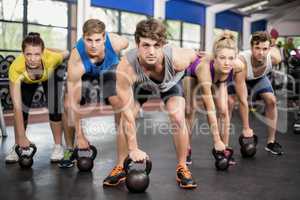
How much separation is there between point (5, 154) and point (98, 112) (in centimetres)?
264

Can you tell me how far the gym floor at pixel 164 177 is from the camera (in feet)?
5.49

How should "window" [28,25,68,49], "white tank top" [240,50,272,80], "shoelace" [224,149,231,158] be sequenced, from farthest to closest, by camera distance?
"window" [28,25,68,49], "white tank top" [240,50,272,80], "shoelace" [224,149,231,158]

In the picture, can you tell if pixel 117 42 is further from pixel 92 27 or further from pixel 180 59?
pixel 180 59

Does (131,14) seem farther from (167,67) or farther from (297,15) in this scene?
(297,15)

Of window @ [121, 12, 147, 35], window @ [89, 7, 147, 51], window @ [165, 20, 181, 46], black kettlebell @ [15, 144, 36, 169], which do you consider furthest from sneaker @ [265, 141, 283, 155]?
window @ [165, 20, 181, 46]

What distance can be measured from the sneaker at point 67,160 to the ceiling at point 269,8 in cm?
749

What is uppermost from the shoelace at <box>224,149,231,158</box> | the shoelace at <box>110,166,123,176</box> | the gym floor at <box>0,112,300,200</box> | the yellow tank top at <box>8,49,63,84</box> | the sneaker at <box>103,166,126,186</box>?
the yellow tank top at <box>8,49,63,84</box>

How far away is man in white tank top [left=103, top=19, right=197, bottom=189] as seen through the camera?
1574 millimetres

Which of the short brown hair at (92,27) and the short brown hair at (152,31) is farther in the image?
the short brown hair at (92,27)

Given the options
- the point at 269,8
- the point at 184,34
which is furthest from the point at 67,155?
the point at 269,8

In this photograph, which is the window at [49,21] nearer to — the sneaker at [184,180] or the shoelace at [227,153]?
the shoelace at [227,153]

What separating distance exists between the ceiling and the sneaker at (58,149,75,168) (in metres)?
7.49

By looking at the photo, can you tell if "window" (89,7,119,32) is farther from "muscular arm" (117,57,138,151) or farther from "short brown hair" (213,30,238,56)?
"muscular arm" (117,57,138,151)

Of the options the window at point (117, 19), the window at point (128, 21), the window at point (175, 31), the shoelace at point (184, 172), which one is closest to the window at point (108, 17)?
the window at point (117, 19)
